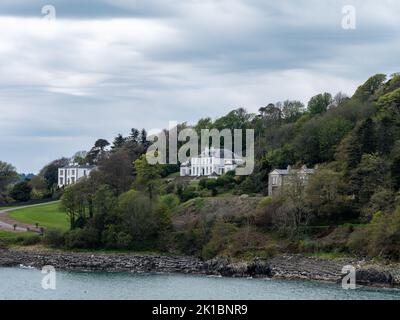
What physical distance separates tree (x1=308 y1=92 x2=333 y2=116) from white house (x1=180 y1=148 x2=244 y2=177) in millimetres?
11935

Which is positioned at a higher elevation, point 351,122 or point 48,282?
point 351,122

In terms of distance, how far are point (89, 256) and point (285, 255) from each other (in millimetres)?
16354

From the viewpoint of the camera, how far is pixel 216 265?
59844 millimetres

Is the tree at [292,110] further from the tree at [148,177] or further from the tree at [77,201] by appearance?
the tree at [77,201]

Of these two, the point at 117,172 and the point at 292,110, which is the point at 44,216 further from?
the point at 292,110

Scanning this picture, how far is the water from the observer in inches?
1737

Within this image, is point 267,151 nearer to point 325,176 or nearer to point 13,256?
point 325,176

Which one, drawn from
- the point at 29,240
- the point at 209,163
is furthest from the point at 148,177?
the point at 209,163

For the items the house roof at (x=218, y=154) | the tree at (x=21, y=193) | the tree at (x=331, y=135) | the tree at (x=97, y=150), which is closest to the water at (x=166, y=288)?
the tree at (x=331, y=135)

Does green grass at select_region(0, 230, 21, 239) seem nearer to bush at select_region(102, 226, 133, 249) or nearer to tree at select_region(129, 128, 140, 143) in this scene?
bush at select_region(102, 226, 133, 249)

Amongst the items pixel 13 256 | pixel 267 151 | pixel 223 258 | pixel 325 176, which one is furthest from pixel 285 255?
pixel 267 151

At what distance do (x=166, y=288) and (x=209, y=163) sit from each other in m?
56.2

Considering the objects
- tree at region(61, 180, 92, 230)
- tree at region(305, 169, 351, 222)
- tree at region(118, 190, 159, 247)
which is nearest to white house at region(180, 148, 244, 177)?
tree at region(61, 180, 92, 230)
